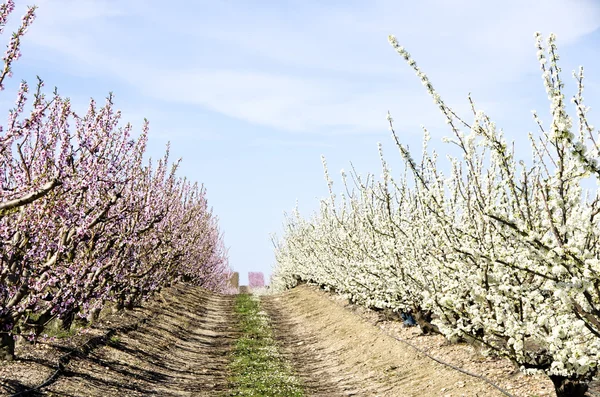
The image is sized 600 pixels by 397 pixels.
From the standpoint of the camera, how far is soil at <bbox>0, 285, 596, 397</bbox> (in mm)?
11992

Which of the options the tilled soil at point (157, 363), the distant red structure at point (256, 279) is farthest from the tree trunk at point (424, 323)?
the distant red structure at point (256, 279)

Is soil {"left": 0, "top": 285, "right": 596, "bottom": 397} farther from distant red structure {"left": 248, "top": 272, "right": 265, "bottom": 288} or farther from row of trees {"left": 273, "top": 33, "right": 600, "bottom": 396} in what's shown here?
distant red structure {"left": 248, "top": 272, "right": 265, "bottom": 288}

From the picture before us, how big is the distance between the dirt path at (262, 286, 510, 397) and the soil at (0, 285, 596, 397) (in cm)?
3

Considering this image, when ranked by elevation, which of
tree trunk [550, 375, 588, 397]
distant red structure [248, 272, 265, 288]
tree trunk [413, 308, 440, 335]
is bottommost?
tree trunk [550, 375, 588, 397]

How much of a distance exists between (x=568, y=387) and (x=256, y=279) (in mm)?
106723

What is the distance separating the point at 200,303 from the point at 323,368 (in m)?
19.0

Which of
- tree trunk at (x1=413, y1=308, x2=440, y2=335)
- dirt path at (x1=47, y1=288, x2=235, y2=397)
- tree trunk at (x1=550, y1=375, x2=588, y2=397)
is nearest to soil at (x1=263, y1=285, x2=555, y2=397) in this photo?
tree trunk at (x1=413, y1=308, x2=440, y2=335)

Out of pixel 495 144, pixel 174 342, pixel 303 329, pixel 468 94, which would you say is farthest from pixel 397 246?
pixel 303 329

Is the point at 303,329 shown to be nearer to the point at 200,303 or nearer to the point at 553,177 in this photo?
the point at 200,303

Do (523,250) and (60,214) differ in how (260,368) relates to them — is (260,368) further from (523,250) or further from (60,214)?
(523,250)

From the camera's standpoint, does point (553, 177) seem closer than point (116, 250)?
Yes

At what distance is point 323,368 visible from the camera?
57.9 feet

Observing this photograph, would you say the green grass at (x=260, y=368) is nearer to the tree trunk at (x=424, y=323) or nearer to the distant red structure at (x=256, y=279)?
the tree trunk at (x=424, y=323)

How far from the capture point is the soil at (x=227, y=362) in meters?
12.0
